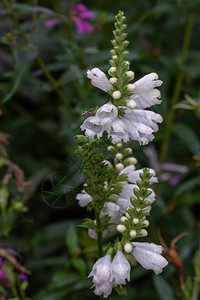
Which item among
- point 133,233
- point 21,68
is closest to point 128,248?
point 133,233

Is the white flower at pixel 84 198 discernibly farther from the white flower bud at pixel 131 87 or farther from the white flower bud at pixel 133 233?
the white flower bud at pixel 131 87

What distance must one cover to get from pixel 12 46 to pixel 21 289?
1066 millimetres

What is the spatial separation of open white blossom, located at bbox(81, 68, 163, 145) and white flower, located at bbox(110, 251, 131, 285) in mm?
247

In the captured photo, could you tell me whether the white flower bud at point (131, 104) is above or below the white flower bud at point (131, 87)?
below

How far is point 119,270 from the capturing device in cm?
85

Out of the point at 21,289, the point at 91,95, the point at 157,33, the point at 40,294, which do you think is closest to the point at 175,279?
the point at 40,294

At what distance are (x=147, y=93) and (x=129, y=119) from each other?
7cm

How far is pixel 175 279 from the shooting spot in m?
1.93

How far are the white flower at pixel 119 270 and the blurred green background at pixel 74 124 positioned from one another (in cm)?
82

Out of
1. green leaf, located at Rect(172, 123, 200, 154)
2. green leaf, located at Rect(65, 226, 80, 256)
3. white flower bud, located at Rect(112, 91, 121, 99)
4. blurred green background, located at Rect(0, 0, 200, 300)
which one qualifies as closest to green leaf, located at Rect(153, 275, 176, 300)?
blurred green background, located at Rect(0, 0, 200, 300)

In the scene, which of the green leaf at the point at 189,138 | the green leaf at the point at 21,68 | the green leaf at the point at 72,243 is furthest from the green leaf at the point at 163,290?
the green leaf at the point at 21,68

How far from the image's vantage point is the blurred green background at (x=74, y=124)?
1.91m

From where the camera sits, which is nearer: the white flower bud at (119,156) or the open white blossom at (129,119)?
the open white blossom at (129,119)

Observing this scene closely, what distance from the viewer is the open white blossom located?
846mm
